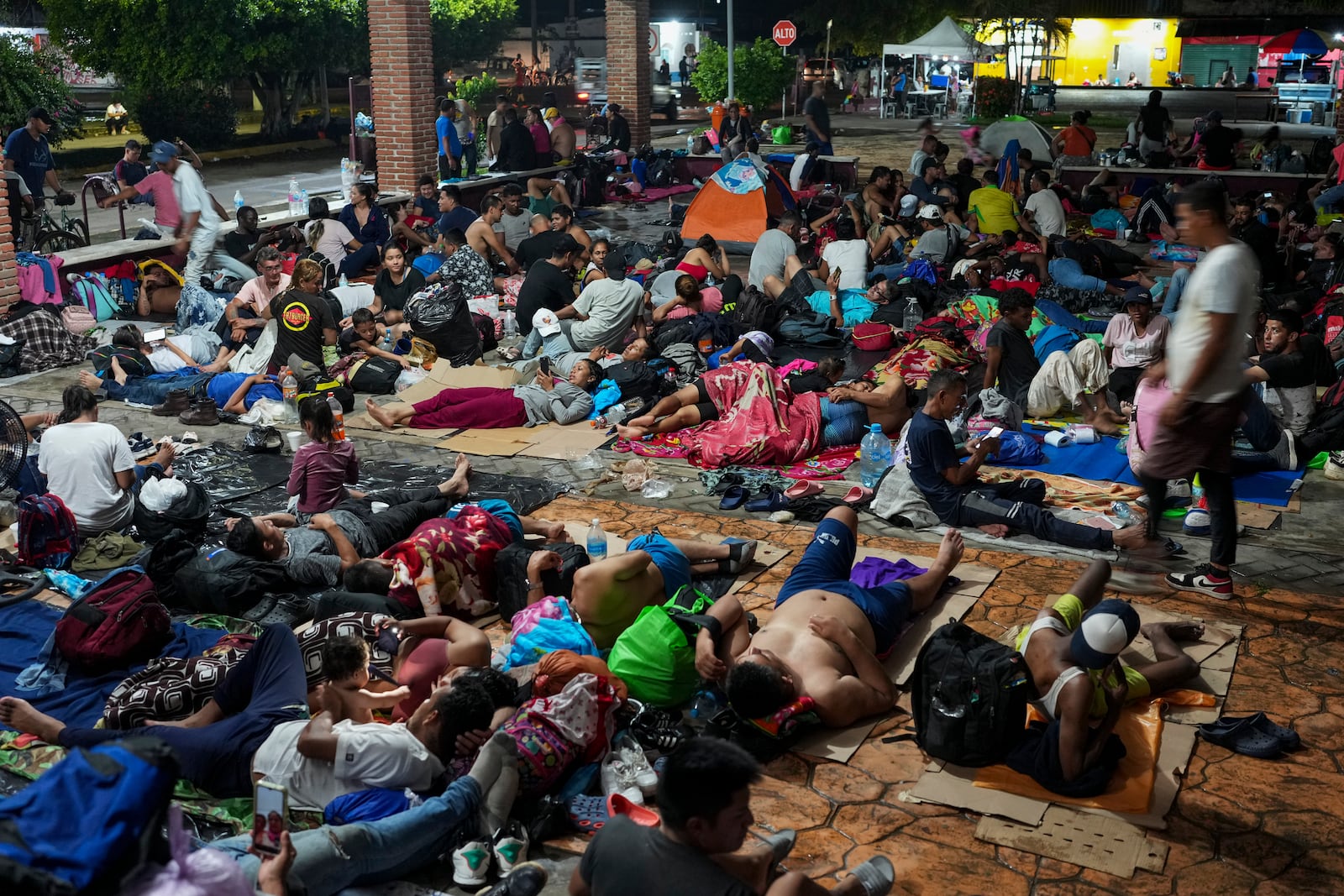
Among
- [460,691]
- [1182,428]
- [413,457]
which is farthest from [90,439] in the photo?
[1182,428]

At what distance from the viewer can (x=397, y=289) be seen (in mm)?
11945

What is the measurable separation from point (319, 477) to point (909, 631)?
364 cm

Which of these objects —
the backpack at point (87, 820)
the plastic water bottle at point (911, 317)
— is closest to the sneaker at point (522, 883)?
the backpack at point (87, 820)

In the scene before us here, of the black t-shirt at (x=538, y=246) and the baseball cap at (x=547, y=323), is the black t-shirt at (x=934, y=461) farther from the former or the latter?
the black t-shirt at (x=538, y=246)

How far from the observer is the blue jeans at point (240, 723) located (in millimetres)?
4938

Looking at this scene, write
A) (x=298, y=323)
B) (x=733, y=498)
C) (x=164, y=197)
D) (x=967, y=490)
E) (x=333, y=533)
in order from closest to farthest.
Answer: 1. (x=333, y=533)
2. (x=967, y=490)
3. (x=733, y=498)
4. (x=298, y=323)
5. (x=164, y=197)

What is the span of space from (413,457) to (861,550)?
11.9 ft

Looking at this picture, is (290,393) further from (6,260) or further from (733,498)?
(733,498)

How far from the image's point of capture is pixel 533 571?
6.40 m

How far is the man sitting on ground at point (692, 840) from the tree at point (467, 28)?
34.7 metres

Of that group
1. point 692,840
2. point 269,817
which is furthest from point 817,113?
point 692,840

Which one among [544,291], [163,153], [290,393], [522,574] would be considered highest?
[163,153]

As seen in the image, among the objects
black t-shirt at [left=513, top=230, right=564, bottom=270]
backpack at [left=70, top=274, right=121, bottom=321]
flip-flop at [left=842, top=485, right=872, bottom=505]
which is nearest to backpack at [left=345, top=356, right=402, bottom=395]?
black t-shirt at [left=513, top=230, right=564, bottom=270]

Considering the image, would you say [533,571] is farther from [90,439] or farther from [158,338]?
[158,338]
